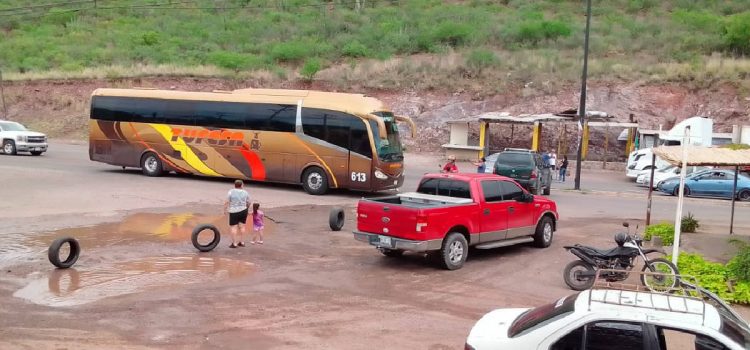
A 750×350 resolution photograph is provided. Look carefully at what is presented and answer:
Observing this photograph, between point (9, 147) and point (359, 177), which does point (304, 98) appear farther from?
point (9, 147)

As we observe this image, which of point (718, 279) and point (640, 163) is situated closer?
point (718, 279)

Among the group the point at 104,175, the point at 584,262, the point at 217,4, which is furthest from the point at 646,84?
the point at 217,4

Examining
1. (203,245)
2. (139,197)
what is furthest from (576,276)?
(139,197)

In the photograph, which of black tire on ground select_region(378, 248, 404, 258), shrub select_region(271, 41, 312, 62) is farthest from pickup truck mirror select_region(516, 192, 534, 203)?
shrub select_region(271, 41, 312, 62)

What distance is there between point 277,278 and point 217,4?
78.4 metres

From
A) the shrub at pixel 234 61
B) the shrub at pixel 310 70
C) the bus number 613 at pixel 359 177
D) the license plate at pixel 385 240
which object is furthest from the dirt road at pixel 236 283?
the shrub at pixel 234 61

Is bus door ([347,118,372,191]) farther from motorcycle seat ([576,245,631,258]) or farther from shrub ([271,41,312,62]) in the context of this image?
shrub ([271,41,312,62])

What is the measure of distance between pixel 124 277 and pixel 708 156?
1143 cm

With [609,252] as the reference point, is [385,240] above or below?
below

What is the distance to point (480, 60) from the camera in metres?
51.6

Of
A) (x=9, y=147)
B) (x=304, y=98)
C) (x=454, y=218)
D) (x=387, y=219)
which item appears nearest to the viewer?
(x=387, y=219)

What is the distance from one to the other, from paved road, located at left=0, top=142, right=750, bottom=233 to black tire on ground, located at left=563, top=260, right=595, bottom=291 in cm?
943

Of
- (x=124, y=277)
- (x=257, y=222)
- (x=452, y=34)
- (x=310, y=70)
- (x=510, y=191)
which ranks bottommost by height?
(x=124, y=277)

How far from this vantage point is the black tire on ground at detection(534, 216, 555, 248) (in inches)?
603
